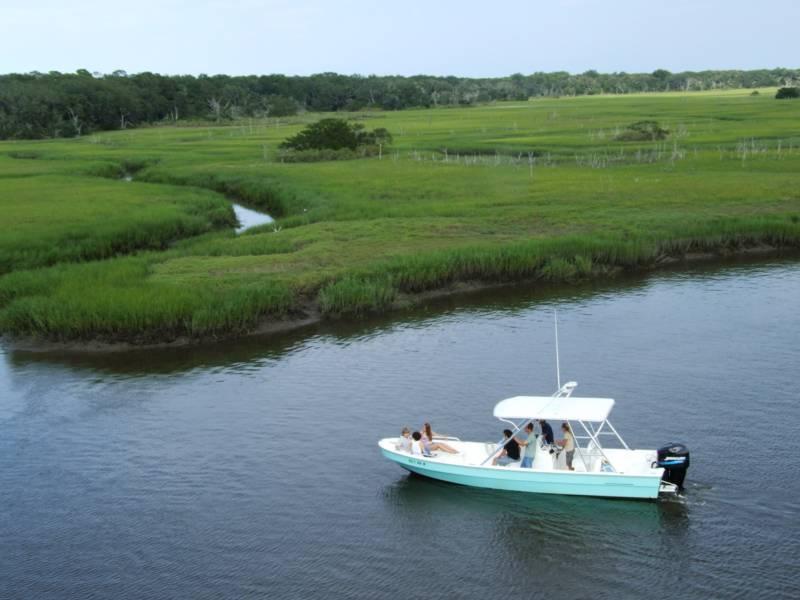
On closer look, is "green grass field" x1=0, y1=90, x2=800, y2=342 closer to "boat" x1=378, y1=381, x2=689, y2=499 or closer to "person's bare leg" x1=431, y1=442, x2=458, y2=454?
"person's bare leg" x1=431, y1=442, x2=458, y2=454

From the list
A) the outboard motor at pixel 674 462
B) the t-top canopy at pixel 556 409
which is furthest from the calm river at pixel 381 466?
the t-top canopy at pixel 556 409

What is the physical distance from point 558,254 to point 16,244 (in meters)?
30.6

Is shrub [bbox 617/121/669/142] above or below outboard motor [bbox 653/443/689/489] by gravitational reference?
above

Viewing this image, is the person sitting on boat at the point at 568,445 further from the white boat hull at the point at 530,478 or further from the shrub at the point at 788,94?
the shrub at the point at 788,94

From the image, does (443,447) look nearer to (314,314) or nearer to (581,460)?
(581,460)

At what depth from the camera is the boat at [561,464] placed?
22625mm

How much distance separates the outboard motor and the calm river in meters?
0.63

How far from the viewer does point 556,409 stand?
24312 millimetres

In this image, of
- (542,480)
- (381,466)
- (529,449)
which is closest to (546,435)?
(529,449)

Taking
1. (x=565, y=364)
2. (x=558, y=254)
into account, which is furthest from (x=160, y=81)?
(x=565, y=364)

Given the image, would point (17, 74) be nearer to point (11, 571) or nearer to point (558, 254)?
point (558, 254)

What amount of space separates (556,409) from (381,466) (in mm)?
5349

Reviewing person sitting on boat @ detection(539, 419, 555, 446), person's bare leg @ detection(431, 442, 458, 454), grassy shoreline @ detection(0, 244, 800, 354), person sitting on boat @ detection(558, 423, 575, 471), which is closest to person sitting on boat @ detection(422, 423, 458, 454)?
person's bare leg @ detection(431, 442, 458, 454)

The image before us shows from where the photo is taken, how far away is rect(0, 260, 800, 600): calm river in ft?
66.1
